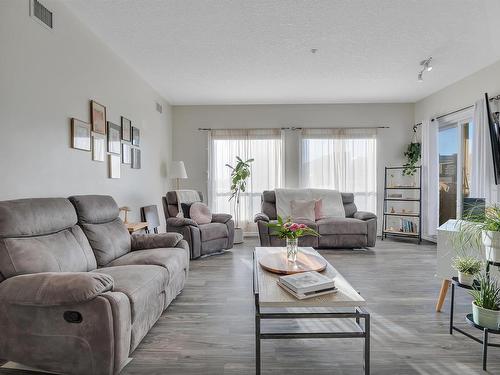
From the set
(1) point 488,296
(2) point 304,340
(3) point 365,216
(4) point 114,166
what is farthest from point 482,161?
(4) point 114,166

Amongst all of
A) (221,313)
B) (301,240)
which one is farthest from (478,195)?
(221,313)

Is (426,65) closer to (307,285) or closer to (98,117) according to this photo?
(307,285)

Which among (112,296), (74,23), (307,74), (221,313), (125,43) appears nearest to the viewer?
(112,296)

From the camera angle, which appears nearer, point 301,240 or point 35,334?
point 35,334

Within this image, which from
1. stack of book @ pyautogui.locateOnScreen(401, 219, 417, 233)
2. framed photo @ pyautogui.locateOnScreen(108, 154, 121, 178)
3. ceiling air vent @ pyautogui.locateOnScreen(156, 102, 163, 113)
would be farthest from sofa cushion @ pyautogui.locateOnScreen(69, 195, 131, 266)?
stack of book @ pyautogui.locateOnScreen(401, 219, 417, 233)

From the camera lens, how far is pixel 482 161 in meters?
3.75

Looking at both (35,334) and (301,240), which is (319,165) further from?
(35,334)

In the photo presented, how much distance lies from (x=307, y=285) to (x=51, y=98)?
98.0 inches

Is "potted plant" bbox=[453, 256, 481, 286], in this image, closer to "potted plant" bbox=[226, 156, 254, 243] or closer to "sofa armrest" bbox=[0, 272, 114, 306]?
"sofa armrest" bbox=[0, 272, 114, 306]

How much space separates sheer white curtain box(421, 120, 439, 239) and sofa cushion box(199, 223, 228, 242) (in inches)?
139

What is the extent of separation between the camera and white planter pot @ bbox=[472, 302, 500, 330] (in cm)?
169

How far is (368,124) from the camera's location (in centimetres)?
574

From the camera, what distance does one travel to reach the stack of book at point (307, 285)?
1.69 metres

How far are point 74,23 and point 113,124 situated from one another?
109 centimetres
